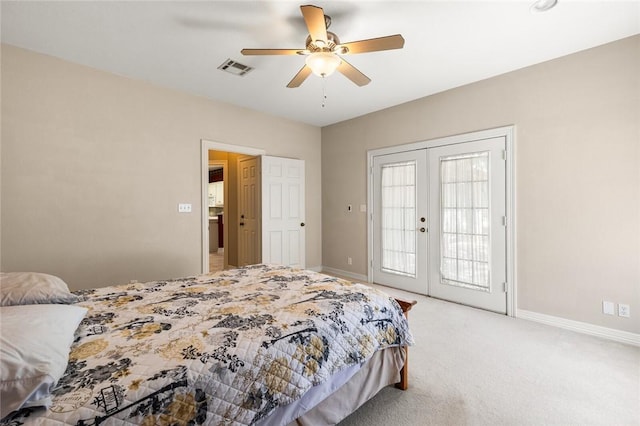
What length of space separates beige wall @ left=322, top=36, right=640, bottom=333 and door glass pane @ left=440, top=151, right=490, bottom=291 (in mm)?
347

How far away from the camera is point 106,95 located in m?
3.25

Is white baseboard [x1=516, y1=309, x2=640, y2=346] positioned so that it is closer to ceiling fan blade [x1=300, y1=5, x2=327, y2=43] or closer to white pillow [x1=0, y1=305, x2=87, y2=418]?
ceiling fan blade [x1=300, y1=5, x2=327, y2=43]

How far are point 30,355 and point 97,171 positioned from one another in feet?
9.41

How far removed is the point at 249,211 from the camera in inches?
195

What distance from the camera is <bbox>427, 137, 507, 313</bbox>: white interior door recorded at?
Result: 341 cm

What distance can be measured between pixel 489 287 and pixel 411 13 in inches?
119

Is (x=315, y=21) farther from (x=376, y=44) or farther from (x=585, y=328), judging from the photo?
(x=585, y=328)

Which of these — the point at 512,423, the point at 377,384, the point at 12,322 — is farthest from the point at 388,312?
the point at 12,322

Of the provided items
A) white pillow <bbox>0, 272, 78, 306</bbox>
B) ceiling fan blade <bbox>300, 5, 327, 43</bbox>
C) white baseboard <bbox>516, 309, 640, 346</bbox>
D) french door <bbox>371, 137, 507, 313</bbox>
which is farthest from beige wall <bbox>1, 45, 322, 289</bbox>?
white baseboard <bbox>516, 309, 640, 346</bbox>

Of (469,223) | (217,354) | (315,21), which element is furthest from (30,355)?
(469,223)

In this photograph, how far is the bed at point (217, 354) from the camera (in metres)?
0.95

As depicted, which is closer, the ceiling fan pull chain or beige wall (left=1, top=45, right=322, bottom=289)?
beige wall (left=1, top=45, right=322, bottom=289)

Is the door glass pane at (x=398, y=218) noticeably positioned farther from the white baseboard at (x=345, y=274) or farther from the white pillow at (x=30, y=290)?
the white pillow at (x=30, y=290)

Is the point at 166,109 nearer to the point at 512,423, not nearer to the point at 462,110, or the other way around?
the point at 462,110
